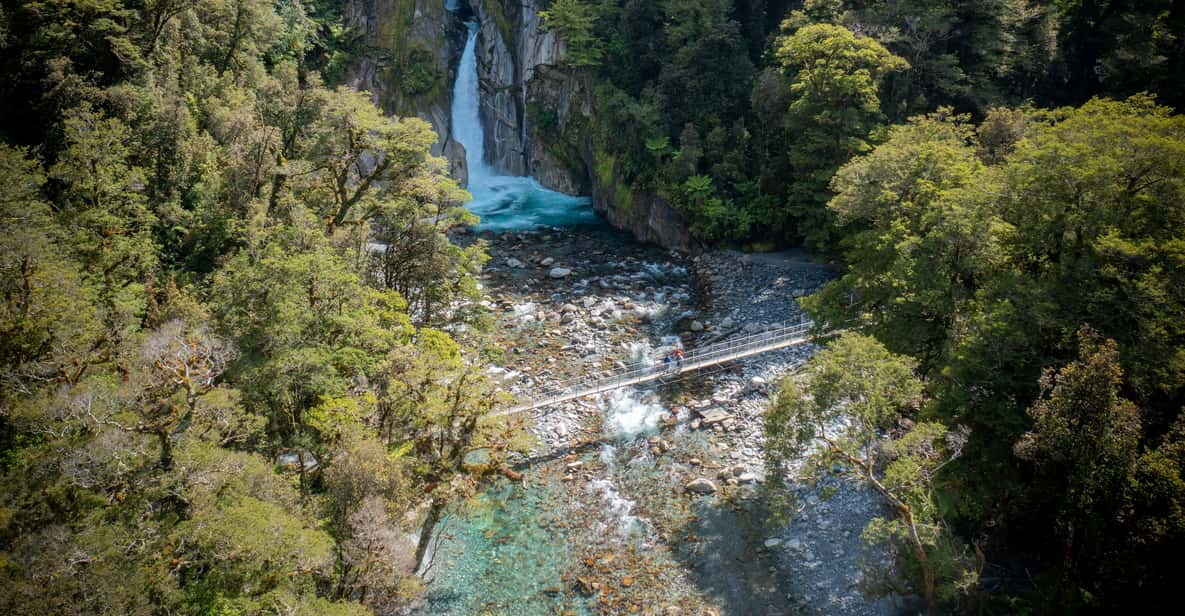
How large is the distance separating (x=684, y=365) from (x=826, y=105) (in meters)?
14.8

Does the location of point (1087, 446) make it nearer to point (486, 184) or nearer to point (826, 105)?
point (826, 105)

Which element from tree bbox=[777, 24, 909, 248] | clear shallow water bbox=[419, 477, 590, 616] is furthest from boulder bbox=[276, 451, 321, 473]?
tree bbox=[777, 24, 909, 248]

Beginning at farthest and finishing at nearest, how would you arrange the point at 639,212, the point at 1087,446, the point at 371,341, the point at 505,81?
the point at 505,81 → the point at 639,212 → the point at 371,341 → the point at 1087,446

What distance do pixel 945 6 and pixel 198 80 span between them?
32.2 meters

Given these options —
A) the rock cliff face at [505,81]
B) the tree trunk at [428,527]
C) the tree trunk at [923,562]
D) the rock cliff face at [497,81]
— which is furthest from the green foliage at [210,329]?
the rock cliff face at [505,81]

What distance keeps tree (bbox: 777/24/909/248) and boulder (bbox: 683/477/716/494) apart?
50.7 ft

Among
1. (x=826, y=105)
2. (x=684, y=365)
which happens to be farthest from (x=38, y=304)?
(x=826, y=105)

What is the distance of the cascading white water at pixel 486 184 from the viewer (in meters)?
43.0

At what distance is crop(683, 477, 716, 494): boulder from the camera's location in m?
20.6

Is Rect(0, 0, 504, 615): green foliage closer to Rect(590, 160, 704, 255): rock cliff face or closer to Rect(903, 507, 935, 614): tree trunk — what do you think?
Rect(903, 507, 935, 614): tree trunk

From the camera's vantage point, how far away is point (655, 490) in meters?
20.8

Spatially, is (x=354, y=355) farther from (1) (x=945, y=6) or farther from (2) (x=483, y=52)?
(2) (x=483, y=52)

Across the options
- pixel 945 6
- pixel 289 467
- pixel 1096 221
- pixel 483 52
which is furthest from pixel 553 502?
pixel 483 52

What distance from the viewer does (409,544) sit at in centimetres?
1590
